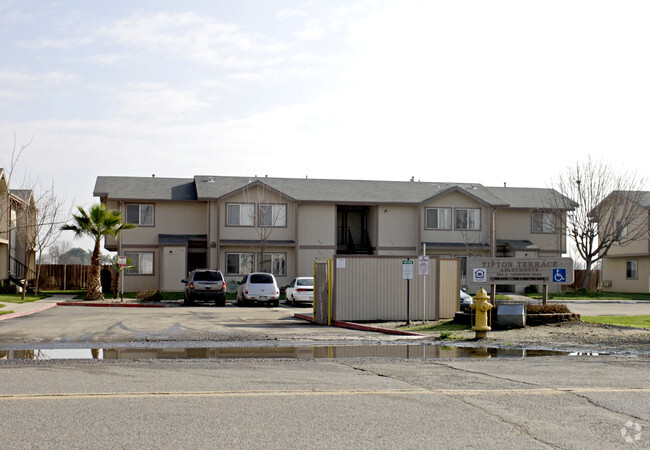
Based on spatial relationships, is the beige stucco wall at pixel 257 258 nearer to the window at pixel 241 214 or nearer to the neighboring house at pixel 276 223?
the neighboring house at pixel 276 223

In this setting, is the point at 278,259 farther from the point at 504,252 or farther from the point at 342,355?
the point at 342,355

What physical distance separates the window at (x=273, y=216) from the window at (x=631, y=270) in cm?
2615

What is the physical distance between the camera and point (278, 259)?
44.9m

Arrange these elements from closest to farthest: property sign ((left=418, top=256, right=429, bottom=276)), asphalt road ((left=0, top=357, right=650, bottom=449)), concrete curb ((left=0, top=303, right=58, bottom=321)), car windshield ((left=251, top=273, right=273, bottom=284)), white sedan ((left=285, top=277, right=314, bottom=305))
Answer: asphalt road ((left=0, top=357, right=650, bottom=449)) → property sign ((left=418, top=256, right=429, bottom=276)) → concrete curb ((left=0, top=303, right=58, bottom=321)) → white sedan ((left=285, top=277, right=314, bottom=305)) → car windshield ((left=251, top=273, right=273, bottom=284))

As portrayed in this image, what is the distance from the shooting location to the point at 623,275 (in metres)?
54.8

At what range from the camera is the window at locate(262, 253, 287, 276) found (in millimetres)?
44719

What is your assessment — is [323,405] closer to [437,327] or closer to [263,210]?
[437,327]

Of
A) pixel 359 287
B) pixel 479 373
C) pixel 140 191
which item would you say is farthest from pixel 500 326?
pixel 140 191

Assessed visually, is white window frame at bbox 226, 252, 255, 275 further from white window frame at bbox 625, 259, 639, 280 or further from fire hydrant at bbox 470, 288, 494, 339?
fire hydrant at bbox 470, 288, 494, 339

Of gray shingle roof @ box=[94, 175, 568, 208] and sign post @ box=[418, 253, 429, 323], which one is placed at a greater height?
gray shingle roof @ box=[94, 175, 568, 208]

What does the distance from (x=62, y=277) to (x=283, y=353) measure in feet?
132

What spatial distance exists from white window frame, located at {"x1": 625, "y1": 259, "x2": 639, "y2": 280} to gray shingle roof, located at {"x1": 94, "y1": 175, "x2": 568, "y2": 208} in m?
9.12

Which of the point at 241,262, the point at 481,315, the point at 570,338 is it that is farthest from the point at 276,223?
the point at 570,338

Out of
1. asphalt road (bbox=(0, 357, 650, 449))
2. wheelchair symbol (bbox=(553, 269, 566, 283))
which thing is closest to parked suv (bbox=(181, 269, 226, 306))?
wheelchair symbol (bbox=(553, 269, 566, 283))
